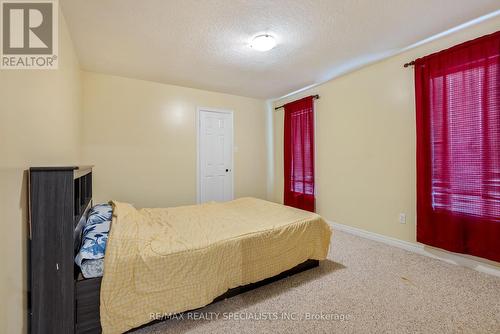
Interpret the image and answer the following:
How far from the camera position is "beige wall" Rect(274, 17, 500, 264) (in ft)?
8.88

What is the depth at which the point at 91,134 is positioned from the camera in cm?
332

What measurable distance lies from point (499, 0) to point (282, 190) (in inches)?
147

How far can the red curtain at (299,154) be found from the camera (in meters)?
3.96

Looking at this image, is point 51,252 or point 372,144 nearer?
point 51,252

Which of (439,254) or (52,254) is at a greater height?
(52,254)

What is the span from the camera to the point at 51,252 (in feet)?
4.04

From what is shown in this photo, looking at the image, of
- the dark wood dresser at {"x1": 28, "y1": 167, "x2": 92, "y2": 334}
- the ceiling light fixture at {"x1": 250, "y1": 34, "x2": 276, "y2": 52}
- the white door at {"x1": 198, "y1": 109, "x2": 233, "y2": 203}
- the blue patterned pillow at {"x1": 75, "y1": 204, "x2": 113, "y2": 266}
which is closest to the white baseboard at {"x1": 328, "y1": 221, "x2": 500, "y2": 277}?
the white door at {"x1": 198, "y1": 109, "x2": 233, "y2": 203}

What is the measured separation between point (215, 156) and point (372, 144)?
2733 millimetres

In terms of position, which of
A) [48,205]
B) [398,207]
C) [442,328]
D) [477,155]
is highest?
[477,155]

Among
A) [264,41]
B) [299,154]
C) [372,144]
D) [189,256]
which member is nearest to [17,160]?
[189,256]

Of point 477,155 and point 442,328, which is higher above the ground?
point 477,155

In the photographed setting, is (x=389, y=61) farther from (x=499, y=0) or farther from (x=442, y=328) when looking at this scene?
(x=442, y=328)

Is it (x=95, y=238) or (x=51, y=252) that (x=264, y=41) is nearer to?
(x=95, y=238)

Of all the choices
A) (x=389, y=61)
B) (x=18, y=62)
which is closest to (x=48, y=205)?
(x=18, y=62)
